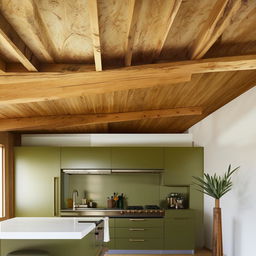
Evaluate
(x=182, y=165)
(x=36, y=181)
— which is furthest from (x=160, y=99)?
(x=36, y=181)

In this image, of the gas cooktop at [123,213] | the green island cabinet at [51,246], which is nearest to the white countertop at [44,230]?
the green island cabinet at [51,246]

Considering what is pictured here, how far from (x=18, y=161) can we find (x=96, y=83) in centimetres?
428

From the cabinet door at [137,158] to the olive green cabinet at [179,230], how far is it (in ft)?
3.39

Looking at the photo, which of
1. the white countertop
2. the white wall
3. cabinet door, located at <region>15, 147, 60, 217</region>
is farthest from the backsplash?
the white countertop

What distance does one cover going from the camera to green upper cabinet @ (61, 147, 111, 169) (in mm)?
6727

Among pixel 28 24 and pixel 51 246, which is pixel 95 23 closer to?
pixel 28 24

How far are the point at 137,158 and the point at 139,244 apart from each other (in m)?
1.71

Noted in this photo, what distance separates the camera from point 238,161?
4809 millimetres

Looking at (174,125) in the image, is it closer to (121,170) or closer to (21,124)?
(121,170)

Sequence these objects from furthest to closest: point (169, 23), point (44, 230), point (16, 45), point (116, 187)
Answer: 1. point (116, 187)
2. point (44, 230)
3. point (16, 45)
4. point (169, 23)

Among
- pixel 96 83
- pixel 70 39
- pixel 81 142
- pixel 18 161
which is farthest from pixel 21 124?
pixel 70 39

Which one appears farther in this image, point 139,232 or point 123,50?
point 139,232

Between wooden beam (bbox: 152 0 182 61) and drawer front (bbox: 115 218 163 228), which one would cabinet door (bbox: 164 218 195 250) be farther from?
wooden beam (bbox: 152 0 182 61)

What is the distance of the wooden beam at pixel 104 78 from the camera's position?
2.90m
